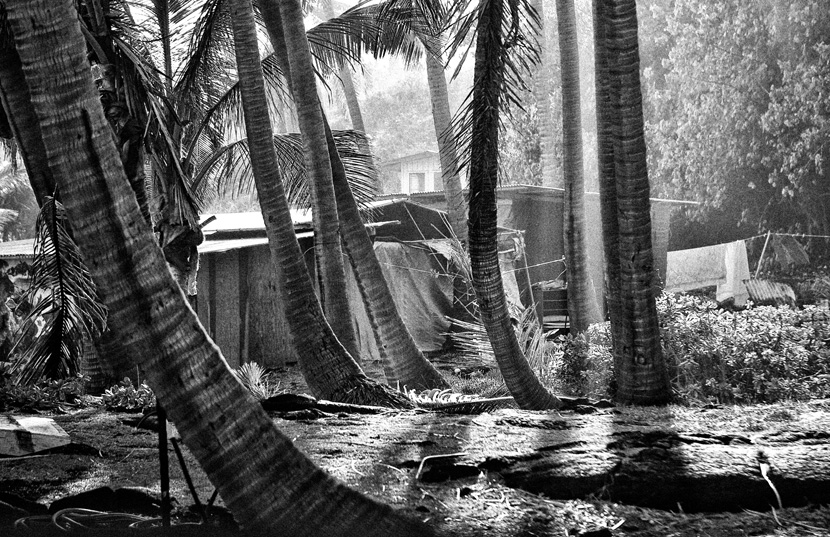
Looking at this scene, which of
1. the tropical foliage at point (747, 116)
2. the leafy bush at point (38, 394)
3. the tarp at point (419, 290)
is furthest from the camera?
the tropical foliage at point (747, 116)

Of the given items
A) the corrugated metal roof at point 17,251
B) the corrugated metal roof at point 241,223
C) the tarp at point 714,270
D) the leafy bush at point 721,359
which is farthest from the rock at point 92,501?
the tarp at point 714,270

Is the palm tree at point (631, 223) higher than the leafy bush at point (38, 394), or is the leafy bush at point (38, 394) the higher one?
the palm tree at point (631, 223)

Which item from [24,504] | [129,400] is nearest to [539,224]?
[129,400]

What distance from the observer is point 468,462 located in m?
4.89

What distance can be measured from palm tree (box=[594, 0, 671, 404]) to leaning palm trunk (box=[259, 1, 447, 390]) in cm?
272

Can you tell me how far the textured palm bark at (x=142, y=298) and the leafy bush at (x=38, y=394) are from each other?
4.65 m

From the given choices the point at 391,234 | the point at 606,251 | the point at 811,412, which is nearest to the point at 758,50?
the point at 391,234

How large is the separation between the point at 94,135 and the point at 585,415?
4.33 meters

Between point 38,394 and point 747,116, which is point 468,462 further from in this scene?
point 747,116

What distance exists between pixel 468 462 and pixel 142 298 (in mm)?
2396

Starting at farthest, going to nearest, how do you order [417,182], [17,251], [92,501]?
[417,182]
[17,251]
[92,501]

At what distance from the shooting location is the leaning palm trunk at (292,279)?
26.2 ft

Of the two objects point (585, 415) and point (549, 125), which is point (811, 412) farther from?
point (549, 125)

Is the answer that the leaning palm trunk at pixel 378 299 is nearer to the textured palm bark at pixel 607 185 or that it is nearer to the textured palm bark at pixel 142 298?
the textured palm bark at pixel 607 185
